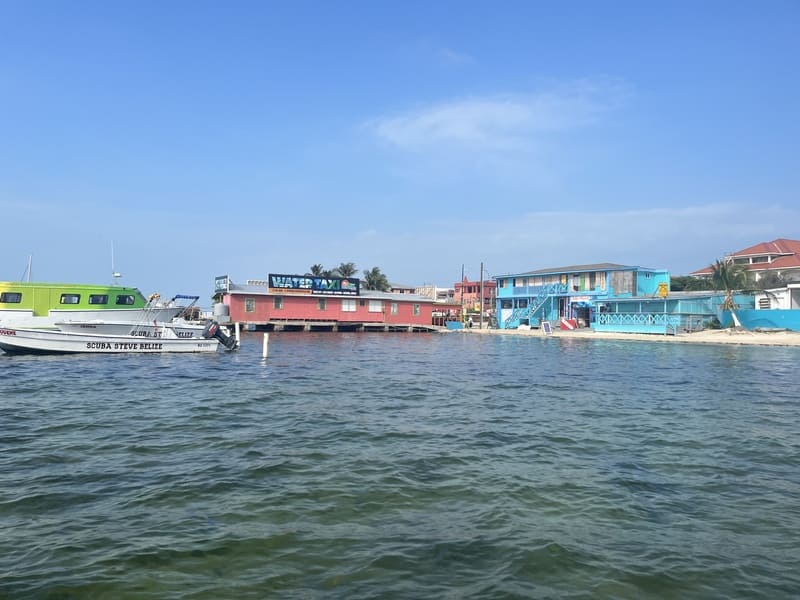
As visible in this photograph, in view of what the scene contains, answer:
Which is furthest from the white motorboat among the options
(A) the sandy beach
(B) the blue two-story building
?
(B) the blue two-story building

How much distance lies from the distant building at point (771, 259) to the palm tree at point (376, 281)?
4202 centimetres

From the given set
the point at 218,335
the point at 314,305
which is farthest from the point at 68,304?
the point at 314,305

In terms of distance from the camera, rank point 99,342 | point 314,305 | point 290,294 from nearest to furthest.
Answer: point 99,342 < point 290,294 < point 314,305

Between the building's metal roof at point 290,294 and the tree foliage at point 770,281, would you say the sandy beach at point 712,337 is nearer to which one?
the tree foliage at point 770,281

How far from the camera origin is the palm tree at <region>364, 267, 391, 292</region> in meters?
82.1

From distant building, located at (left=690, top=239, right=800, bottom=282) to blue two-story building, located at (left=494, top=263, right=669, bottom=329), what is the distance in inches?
428

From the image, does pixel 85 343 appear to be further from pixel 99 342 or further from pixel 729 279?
pixel 729 279

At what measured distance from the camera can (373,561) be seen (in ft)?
18.4

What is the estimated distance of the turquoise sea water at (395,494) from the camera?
5.34m

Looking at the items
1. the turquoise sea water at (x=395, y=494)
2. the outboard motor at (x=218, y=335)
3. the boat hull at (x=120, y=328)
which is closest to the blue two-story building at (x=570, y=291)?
the outboard motor at (x=218, y=335)

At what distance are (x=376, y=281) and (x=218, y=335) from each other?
53345 mm

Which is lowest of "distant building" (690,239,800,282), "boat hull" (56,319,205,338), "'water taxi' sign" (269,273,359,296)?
A: "boat hull" (56,319,205,338)

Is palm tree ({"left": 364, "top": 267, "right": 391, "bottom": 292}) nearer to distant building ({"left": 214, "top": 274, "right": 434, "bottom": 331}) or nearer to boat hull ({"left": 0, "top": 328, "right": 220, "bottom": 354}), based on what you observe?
distant building ({"left": 214, "top": 274, "right": 434, "bottom": 331})

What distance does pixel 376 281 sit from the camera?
82125 mm
